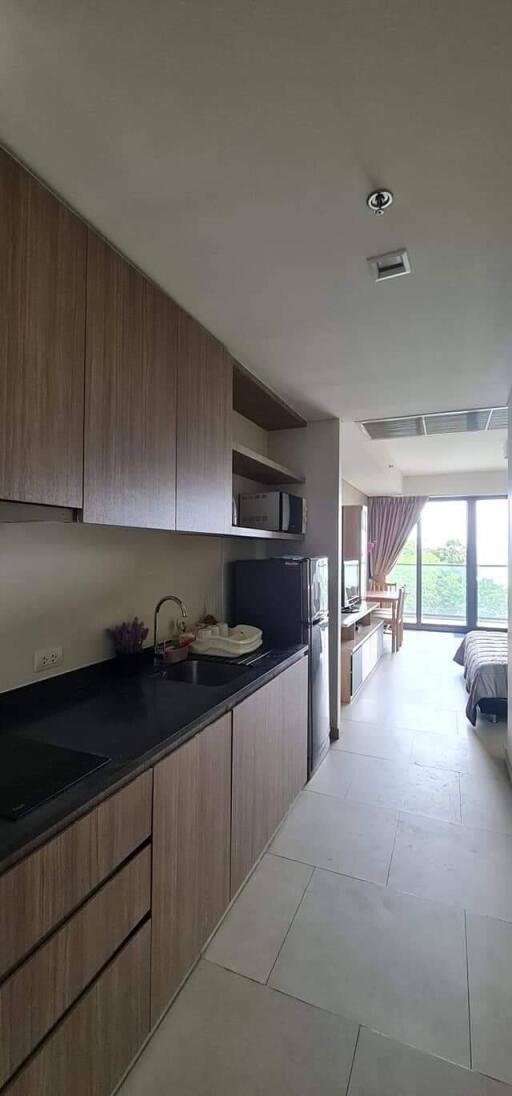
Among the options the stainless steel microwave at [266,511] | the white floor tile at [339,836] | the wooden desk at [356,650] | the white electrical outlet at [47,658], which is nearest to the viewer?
the white electrical outlet at [47,658]

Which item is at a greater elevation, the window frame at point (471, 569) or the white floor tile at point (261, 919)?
the window frame at point (471, 569)

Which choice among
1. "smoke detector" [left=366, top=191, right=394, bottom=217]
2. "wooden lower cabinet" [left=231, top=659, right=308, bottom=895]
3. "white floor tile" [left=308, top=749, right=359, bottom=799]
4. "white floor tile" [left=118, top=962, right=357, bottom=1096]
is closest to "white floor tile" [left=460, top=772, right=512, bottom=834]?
"white floor tile" [left=308, top=749, right=359, bottom=799]

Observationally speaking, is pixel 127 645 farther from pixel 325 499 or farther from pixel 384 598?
pixel 384 598

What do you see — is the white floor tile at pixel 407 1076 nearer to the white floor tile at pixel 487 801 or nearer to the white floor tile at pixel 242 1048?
the white floor tile at pixel 242 1048

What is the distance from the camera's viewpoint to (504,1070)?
124 centimetres

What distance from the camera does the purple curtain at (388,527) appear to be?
7.38 metres

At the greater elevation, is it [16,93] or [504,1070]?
[16,93]

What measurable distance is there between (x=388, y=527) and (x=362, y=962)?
6.50 meters

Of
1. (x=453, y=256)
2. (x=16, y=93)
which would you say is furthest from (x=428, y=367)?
(x=16, y=93)

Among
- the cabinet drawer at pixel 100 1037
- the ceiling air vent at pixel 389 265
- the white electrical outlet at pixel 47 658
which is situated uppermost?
the ceiling air vent at pixel 389 265

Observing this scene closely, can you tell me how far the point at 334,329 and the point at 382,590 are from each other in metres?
5.90

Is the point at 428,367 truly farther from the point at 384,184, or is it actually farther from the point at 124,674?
the point at 124,674

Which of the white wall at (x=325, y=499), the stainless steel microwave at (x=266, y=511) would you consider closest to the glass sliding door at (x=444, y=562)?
the white wall at (x=325, y=499)

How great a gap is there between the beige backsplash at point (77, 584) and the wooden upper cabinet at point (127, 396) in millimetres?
368
